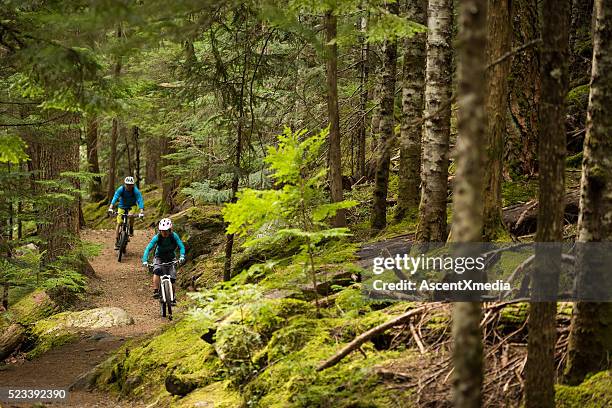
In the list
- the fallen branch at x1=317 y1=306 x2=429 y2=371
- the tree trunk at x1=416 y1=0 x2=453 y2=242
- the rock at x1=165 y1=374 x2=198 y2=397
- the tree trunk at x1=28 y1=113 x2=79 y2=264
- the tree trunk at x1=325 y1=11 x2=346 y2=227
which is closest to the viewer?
the fallen branch at x1=317 y1=306 x2=429 y2=371

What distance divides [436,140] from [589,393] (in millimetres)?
4033

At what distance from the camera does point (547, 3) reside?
4.20 metres

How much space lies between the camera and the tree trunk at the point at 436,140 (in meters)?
8.09

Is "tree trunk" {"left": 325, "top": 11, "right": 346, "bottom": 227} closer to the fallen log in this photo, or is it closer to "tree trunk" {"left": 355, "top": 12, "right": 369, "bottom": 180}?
"tree trunk" {"left": 355, "top": 12, "right": 369, "bottom": 180}

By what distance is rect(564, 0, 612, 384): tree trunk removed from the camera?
4.73m

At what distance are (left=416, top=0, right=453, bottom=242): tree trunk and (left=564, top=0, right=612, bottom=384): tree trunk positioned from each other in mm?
3214

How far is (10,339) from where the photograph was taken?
12141 millimetres

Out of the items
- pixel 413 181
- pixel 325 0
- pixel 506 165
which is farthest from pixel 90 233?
pixel 325 0

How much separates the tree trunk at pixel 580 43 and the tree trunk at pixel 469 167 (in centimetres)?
1043

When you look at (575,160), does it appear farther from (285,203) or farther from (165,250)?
(165,250)

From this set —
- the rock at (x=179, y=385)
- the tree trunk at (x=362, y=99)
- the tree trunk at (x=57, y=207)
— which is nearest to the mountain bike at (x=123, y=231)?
the tree trunk at (x=57, y=207)

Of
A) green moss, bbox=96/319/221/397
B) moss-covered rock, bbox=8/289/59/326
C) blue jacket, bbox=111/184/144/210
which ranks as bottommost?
moss-covered rock, bbox=8/289/59/326

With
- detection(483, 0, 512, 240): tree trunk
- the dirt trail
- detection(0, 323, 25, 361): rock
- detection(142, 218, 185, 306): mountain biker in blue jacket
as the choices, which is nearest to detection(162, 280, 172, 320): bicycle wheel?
detection(142, 218, 185, 306): mountain biker in blue jacket

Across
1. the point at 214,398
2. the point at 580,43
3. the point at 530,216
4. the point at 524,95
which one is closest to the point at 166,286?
the point at 214,398
